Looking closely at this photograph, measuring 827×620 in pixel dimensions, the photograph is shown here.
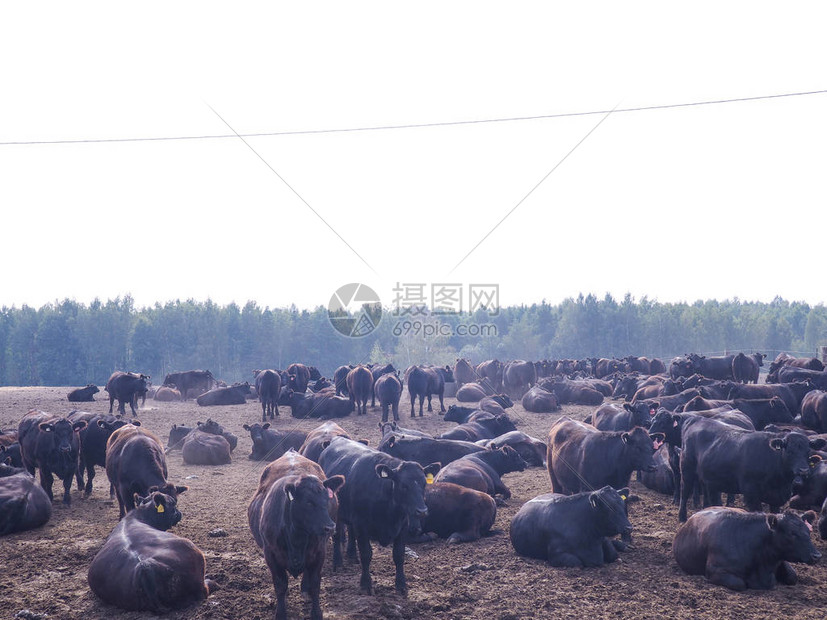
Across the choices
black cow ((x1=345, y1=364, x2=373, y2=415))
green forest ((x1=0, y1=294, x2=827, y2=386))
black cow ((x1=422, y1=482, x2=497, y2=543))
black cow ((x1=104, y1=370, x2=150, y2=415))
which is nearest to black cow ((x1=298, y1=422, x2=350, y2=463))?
black cow ((x1=422, y1=482, x2=497, y2=543))

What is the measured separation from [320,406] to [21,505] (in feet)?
49.1

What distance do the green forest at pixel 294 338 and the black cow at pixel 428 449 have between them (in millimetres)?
57187

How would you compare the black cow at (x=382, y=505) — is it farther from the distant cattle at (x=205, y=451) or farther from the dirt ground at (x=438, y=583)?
the distant cattle at (x=205, y=451)

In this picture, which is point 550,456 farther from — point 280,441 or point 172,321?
point 172,321

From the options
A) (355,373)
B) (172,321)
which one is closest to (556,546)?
(355,373)

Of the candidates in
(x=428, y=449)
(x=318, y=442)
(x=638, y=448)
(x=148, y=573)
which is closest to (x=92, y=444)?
(x=318, y=442)

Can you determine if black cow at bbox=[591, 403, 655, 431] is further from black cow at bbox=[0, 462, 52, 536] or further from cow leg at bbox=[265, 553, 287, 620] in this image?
black cow at bbox=[0, 462, 52, 536]

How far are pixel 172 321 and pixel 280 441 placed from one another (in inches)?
2803

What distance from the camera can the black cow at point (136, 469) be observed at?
29.8ft

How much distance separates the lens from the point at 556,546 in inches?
298

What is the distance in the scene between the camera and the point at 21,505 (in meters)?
8.80

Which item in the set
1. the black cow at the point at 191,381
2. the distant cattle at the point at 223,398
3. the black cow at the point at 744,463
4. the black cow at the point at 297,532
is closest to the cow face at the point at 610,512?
the black cow at the point at 744,463

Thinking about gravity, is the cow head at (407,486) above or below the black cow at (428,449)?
above

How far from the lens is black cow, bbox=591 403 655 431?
12.0 metres
